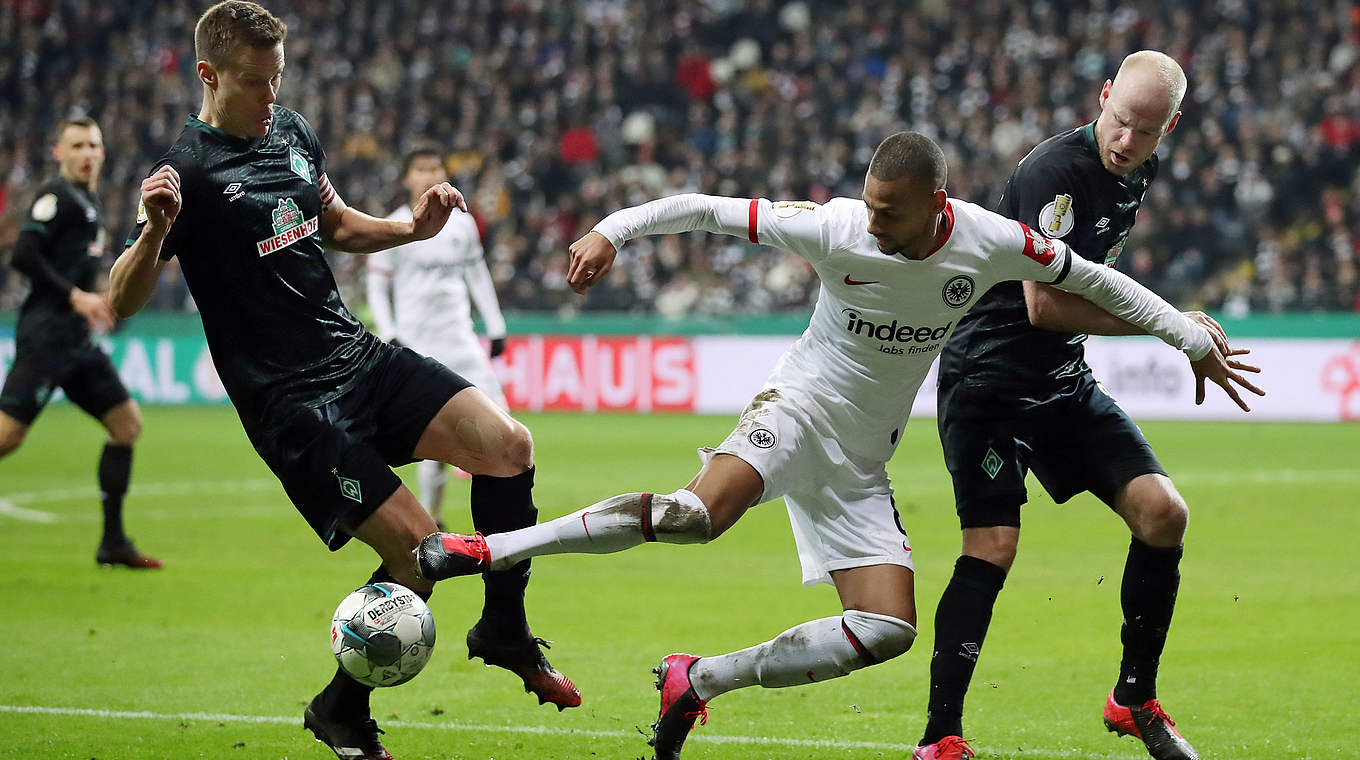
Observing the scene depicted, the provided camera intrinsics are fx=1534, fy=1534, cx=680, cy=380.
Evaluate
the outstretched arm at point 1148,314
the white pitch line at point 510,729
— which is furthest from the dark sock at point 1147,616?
the outstretched arm at point 1148,314

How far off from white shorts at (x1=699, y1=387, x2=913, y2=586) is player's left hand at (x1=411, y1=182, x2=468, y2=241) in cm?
125

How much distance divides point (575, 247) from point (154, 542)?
726 centimetres

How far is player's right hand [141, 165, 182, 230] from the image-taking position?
4625 mm

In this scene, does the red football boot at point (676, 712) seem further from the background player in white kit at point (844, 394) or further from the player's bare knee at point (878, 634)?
the player's bare knee at point (878, 634)

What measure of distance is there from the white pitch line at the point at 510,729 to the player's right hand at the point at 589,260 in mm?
1781

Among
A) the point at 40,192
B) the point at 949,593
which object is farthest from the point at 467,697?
the point at 40,192

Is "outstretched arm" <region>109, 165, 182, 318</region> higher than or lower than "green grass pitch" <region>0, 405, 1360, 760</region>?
higher

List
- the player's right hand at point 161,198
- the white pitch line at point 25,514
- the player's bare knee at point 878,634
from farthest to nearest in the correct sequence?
the white pitch line at point 25,514 < the player's bare knee at point 878,634 < the player's right hand at point 161,198

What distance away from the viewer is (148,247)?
4758 millimetres

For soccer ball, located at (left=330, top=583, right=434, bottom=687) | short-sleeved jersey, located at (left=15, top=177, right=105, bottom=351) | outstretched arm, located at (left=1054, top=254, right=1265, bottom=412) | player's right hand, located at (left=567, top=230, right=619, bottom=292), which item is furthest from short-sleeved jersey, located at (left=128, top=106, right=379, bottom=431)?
short-sleeved jersey, located at (left=15, top=177, right=105, bottom=351)

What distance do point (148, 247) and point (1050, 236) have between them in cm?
297

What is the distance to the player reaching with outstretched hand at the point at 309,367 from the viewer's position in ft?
16.5

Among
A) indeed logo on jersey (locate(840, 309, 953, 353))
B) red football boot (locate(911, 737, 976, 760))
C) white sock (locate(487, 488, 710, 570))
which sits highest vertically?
indeed logo on jersey (locate(840, 309, 953, 353))

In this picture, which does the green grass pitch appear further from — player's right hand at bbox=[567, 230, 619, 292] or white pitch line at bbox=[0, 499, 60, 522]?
player's right hand at bbox=[567, 230, 619, 292]
